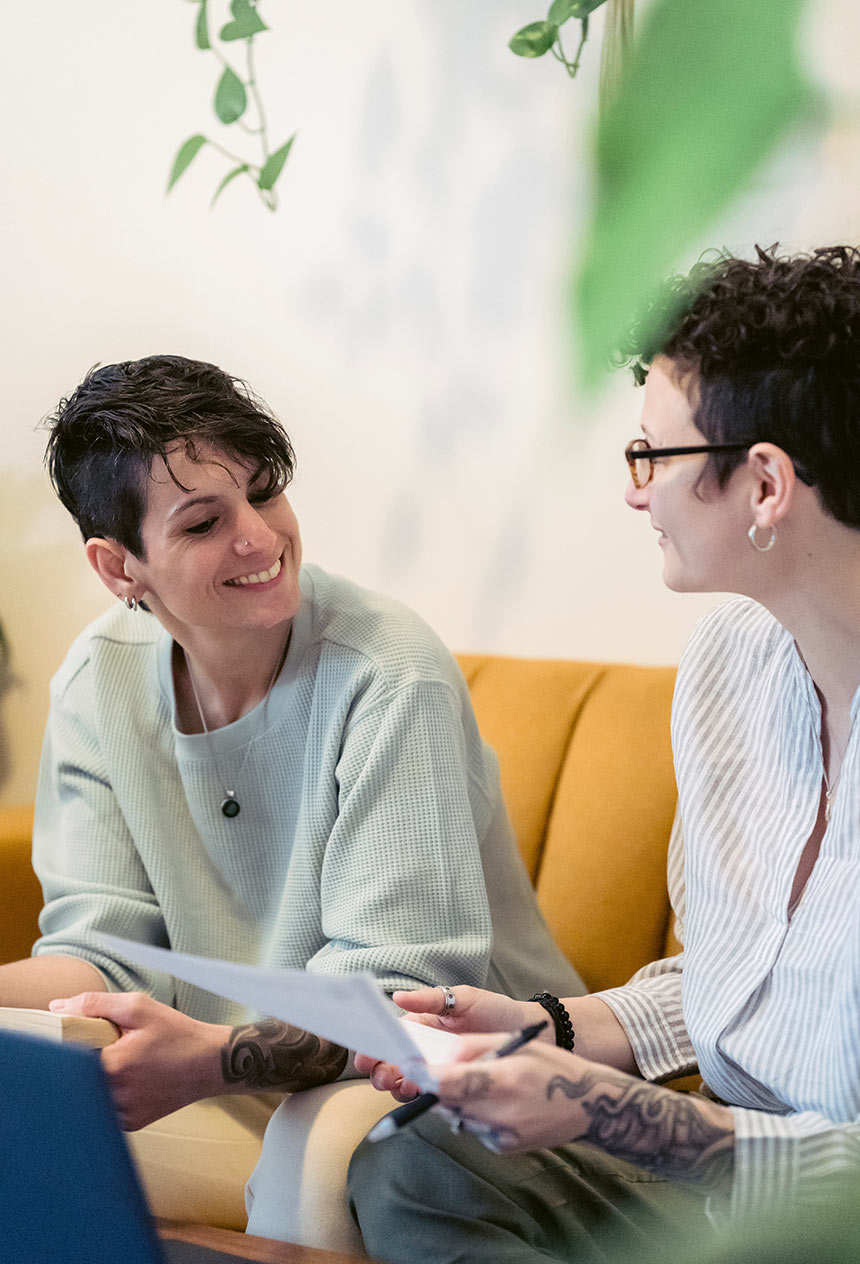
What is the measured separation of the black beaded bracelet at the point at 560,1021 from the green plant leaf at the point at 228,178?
5.42 feet

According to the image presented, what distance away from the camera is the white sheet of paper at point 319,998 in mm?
710

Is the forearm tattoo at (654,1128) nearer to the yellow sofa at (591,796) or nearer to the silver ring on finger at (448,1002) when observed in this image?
the silver ring on finger at (448,1002)

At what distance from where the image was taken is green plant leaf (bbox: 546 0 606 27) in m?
1.81

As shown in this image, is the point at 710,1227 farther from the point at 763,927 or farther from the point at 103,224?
the point at 103,224

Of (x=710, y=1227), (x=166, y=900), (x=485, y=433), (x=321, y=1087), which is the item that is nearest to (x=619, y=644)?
(x=485, y=433)

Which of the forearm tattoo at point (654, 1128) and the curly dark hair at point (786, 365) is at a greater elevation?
the curly dark hair at point (786, 365)

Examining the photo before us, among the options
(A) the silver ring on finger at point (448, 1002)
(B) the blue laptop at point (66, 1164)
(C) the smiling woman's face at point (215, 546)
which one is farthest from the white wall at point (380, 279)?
(B) the blue laptop at point (66, 1164)

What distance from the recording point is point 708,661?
3.99 feet

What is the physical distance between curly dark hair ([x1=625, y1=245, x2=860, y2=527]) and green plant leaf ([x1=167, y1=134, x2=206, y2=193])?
1536mm

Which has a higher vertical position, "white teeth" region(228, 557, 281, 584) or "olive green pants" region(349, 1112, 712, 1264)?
"white teeth" region(228, 557, 281, 584)

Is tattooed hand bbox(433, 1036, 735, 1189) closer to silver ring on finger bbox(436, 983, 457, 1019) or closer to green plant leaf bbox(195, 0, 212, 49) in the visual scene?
silver ring on finger bbox(436, 983, 457, 1019)

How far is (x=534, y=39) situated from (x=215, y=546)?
38.9 inches

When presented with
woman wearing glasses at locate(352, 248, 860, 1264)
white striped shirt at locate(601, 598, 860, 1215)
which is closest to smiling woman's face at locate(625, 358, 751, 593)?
woman wearing glasses at locate(352, 248, 860, 1264)

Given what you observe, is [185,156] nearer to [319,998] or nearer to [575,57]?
[575,57]
